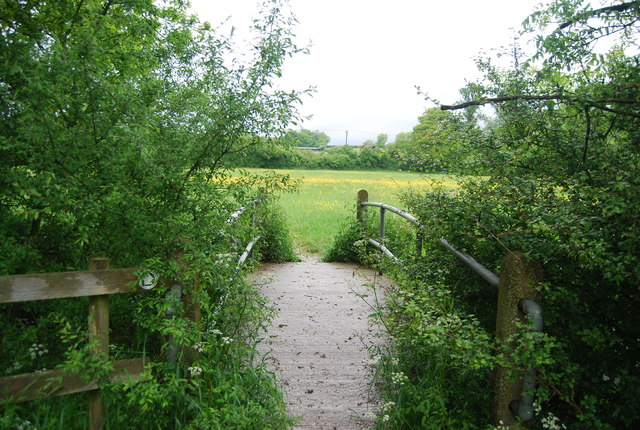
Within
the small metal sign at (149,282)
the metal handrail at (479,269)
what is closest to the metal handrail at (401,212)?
the metal handrail at (479,269)

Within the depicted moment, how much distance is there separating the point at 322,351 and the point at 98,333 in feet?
7.89

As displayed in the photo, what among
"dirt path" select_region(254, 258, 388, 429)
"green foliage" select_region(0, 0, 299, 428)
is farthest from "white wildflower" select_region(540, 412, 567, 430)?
"green foliage" select_region(0, 0, 299, 428)

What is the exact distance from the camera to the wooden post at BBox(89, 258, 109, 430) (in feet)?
9.00

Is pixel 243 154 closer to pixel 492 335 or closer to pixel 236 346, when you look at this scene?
pixel 236 346

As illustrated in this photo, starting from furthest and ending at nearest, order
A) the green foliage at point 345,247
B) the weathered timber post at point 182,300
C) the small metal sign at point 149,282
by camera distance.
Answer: the green foliage at point 345,247, the weathered timber post at point 182,300, the small metal sign at point 149,282

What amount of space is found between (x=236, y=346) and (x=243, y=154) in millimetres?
1398

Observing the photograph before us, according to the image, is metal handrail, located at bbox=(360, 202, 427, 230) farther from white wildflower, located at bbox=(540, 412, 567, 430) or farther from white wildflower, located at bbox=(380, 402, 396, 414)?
white wildflower, located at bbox=(540, 412, 567, 430)

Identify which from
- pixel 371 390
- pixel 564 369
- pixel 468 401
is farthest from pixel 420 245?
pixel 564 369

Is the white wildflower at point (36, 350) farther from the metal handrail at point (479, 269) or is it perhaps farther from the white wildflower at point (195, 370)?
the metal handrail at point (479, 269)

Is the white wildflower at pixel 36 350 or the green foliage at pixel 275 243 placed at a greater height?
the white wildflower at pixel 36 350

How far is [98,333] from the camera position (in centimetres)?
276

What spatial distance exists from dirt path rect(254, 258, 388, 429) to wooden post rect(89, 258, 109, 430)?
129 cm

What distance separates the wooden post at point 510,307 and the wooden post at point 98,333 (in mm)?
2201

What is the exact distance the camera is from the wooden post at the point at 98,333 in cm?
274
